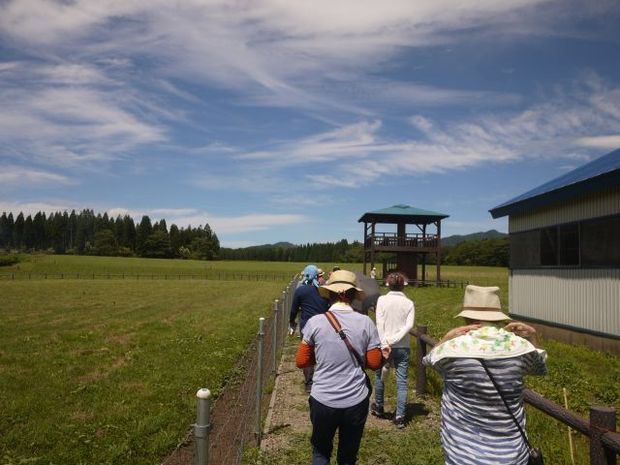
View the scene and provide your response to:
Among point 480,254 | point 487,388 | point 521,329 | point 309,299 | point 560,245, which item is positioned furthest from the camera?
point 480,254

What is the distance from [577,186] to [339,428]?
11442 mm

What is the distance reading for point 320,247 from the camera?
158625mm

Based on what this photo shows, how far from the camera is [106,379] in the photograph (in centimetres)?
989

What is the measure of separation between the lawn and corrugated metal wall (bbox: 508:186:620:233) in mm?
9113

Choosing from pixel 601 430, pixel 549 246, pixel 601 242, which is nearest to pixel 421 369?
pixel 601 430

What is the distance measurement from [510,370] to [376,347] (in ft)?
4.35

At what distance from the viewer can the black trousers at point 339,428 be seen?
4.06 m

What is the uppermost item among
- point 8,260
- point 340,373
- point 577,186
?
point 577,186

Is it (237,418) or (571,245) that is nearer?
(237,418)

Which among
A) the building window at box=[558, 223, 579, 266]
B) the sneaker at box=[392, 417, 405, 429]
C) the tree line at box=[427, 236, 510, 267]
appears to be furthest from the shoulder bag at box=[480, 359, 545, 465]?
the tree line at box=[427, 236, 510, 267]

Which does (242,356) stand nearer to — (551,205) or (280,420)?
(280,420)

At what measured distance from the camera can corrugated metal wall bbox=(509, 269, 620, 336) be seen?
12.1 meters

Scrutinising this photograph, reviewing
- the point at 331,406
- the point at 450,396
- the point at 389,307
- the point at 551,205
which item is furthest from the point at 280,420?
the point at 551,205

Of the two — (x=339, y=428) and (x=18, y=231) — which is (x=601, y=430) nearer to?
(x=339, y=428)
